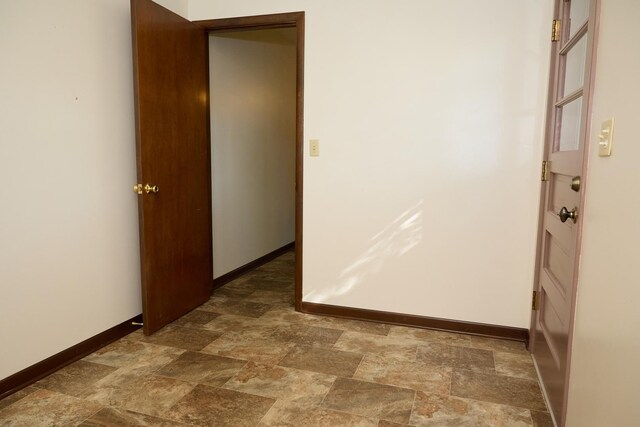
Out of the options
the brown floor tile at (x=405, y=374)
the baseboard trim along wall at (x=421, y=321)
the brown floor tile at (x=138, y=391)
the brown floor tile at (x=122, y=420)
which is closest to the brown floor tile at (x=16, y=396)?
the brown floor tile at (x=138, y=391)

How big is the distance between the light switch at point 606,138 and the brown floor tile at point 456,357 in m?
1.44

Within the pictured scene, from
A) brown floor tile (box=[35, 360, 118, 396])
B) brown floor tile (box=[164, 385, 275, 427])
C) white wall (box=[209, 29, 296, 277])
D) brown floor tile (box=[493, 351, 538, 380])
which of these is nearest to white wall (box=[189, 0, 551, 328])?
brown floor tile (box=[493, 351, 538, 380])

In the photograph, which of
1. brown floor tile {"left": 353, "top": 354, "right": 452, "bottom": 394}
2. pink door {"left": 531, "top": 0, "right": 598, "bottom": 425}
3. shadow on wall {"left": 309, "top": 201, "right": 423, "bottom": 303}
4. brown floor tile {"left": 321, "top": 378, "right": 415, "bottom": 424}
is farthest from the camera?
shadow on wall {"left": 309, "top": 201, "right": 423, "bottom": 303}

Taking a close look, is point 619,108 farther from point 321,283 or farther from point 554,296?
point 321,283

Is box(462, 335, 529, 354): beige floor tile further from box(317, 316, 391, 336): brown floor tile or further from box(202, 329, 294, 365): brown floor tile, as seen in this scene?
box(202, 329, 294, 365): brown floor tile

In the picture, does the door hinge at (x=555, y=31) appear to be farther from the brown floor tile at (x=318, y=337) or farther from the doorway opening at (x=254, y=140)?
the brown floor tile at (x=318, y=337)

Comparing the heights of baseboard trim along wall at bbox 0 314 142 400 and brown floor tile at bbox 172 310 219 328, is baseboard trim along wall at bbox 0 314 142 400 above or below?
above

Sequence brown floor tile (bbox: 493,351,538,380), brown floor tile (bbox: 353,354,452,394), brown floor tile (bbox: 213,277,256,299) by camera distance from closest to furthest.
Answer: brown floor tile (bbox: 353,354,452,394), brown floor tile (bbox: 493,351,538,380), brown floor tile (bbox: 213,277,256,299)

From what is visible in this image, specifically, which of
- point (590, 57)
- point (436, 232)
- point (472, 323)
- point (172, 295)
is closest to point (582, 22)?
point (590, 57)

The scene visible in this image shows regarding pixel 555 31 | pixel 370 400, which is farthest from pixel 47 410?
pixel 555 31

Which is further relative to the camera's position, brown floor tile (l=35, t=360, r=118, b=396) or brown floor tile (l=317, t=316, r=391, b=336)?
brown floor tile (l=317, t=316, r=391, b=336)

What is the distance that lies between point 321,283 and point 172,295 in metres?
0.99

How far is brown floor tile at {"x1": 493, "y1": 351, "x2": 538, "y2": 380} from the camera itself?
7.57 feet

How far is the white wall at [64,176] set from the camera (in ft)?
6.63
